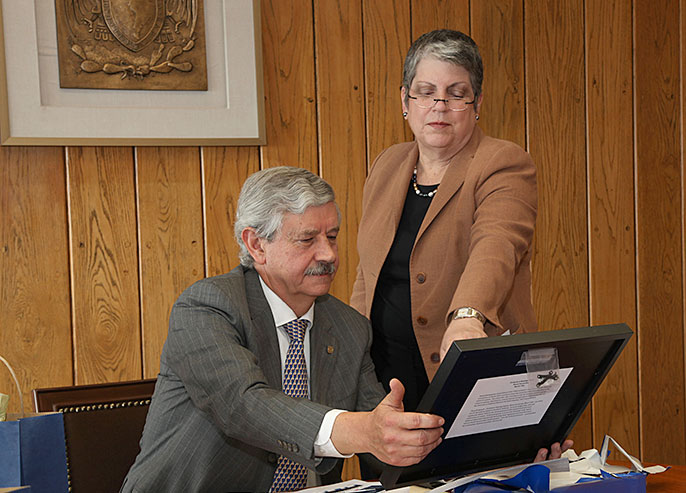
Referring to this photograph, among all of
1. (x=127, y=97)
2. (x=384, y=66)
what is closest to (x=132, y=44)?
(x=127, y=97)

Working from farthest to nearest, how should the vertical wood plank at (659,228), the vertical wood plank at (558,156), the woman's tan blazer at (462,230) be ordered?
the vertical wood plank at (659,228) → the vertical wood plank at (558,156) → the woman's tan blazer at (462,230)

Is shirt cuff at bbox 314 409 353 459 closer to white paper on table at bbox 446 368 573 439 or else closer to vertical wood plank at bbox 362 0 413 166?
white paper on table at bbox 446 368 573 439

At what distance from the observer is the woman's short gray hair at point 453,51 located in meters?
1.87

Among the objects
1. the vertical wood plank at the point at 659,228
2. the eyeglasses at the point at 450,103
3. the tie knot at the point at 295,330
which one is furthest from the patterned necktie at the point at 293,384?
the vertical wood plank at the point at 659,228

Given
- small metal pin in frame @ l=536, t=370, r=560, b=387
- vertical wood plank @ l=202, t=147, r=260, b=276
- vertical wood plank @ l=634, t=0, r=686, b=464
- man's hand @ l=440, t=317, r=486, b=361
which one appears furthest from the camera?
vertical wood plank @ l=634, t=0, r=686, b=464

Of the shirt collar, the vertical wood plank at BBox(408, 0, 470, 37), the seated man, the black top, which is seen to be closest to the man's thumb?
the seated man

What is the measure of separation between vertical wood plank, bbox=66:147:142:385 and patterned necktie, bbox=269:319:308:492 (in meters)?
0.89

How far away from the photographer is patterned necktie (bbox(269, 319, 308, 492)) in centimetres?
159

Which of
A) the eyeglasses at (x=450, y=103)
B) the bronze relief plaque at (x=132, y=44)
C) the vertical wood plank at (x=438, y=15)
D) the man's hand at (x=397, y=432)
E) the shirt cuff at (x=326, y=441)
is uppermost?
the vertical wood plank at (x=438, y=15)

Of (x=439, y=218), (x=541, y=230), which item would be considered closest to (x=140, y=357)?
(x=439, y=218)

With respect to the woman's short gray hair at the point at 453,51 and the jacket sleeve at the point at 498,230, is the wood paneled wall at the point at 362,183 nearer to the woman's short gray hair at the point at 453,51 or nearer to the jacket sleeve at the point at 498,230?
the woman's short gray hair at the point at 453,51

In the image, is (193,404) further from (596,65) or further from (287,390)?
(596,65)

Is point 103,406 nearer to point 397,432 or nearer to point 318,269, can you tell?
point 318,269

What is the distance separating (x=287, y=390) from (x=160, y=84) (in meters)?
1.17
